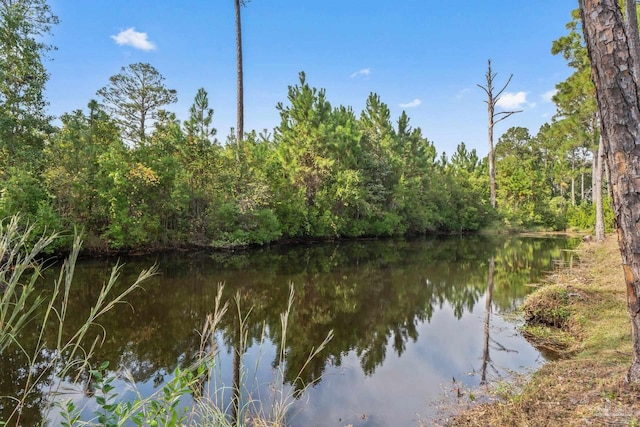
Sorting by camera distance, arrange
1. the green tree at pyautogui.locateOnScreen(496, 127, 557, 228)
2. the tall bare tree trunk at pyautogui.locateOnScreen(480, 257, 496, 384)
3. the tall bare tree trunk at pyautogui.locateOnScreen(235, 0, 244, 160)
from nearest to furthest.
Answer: the tall bare tree trunk at pyautogui.locateOnScreen(480, 257, 496, 384) < the tall bare tree trunk at pyautogui.locateOnScreen(235, 0, 244, 160) < the green tree at pyautogui.locateOnScreen(496, 127, 557, 228)

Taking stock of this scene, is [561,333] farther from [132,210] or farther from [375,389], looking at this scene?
[132,210]

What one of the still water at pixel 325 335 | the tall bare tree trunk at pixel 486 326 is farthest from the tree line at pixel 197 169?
the tall bare tree trunk at pixel 486 326

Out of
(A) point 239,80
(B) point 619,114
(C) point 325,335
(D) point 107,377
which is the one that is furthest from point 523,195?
(D) point 107,377

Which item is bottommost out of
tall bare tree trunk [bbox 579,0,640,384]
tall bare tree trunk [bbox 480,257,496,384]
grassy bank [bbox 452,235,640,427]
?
tall bare tree trunk [bbox 480,257,496,384]

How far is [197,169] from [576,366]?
55.9 ft

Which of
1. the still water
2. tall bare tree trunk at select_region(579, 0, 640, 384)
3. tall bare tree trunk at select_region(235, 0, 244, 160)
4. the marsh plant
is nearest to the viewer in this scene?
the marsh plant

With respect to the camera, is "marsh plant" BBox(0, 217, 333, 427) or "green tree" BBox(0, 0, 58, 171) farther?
"green tree" BBox(0, 0, 58, 171)

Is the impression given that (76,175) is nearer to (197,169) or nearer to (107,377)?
(197,169)

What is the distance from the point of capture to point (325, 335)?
6.82 m

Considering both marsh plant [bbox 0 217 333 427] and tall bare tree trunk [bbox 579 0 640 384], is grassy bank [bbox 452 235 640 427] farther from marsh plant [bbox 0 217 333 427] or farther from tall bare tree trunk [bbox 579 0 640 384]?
marsh plant [bbox 0 217 333 427]

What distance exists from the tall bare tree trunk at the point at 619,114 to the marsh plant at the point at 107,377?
100 inches

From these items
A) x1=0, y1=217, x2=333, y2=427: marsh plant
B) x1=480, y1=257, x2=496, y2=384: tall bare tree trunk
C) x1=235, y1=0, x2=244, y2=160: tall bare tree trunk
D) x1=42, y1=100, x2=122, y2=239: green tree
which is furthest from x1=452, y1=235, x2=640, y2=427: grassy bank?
x1=235, y1=0, x2=244, y2=160: tall bare tree trunk

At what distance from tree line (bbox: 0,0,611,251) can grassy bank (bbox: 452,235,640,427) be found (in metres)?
7.77

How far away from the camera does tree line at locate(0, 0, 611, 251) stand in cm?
1355
